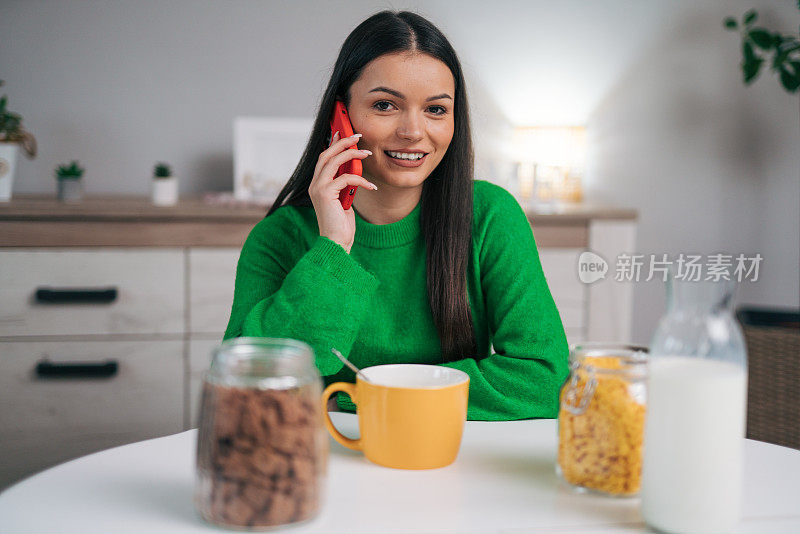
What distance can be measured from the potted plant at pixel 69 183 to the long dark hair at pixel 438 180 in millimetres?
1265

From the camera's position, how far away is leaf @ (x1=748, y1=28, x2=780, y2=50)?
266cm

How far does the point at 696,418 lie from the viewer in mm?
585

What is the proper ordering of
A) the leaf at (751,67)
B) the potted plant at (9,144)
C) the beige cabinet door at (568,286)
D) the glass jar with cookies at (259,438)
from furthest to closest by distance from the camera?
the leaf at (751,67), the beige cabinet door at (568,286), the potted plant at (9,144), the glass jar with cookies at (259,438)

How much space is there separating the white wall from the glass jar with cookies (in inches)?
83.0

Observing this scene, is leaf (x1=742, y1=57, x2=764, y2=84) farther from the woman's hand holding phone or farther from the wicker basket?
the woman's hand holding phone

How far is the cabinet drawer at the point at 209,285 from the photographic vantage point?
7.45 feet

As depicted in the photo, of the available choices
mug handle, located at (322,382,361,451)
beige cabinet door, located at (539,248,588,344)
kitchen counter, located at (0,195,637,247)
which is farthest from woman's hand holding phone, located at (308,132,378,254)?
beige cabinet door, located at (539,248,588,344)

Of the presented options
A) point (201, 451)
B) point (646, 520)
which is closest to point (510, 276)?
point (646, 520)

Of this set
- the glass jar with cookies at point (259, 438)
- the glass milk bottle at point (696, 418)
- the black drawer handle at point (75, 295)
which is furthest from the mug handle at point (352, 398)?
the black drawer handle at point (75, 295)

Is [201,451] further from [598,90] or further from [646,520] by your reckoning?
[598,90]

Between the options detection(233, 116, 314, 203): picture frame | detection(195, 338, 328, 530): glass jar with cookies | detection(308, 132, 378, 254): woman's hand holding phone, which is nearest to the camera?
detection(195, 338, 328, 530): glass jar with cookies

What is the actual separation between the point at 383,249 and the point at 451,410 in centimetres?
60

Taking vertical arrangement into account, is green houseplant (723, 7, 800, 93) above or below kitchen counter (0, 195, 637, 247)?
above

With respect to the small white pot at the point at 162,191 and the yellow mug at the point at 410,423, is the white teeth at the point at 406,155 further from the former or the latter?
the small white pot at the point at 162,191
